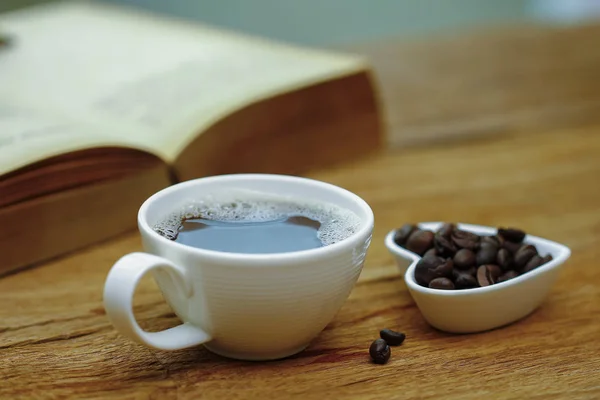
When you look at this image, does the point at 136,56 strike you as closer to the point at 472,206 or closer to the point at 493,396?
the point at 472,206

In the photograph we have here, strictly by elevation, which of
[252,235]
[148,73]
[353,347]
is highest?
[148,73]

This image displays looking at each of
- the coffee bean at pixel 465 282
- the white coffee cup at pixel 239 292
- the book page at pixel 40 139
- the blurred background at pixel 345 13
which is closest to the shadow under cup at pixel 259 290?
the white coffee cup at pixel 239 292

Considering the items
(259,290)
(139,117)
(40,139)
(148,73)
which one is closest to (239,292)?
(259,290)

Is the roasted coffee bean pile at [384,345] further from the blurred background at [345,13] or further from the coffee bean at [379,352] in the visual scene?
the blurred background at [345,13]

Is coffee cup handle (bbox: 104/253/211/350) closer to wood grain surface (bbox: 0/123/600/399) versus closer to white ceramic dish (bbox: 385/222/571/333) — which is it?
wood grain surface (bbox: 0/123/600/399)

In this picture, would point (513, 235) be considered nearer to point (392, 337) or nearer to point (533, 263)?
point (533, 263)

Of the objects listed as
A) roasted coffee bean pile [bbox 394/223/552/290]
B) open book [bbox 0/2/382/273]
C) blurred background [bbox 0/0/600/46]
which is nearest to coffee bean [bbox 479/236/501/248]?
roasted coffee bean pile [bbox 394/223/552/290]

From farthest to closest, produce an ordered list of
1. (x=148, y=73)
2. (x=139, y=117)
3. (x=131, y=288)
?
(x=148, y=73) < (x=139, y=117) < (x=131, y=288)
